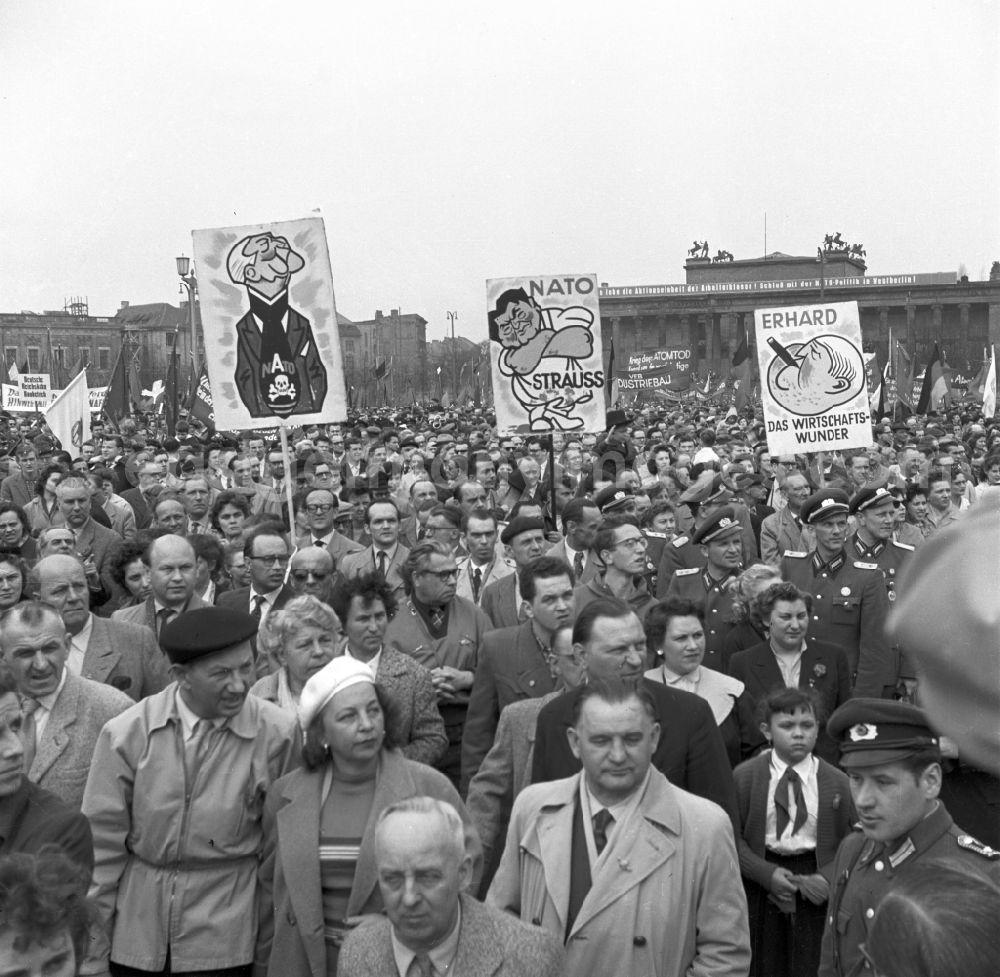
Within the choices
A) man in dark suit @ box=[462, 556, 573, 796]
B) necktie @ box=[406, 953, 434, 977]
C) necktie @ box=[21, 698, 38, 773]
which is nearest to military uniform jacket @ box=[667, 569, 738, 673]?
man in dark suit @ box=[462, 556, 573, 796]

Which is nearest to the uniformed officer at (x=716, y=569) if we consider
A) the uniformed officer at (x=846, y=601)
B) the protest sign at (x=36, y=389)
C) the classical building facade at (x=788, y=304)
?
the uniformed officer at (x=846, y=601)

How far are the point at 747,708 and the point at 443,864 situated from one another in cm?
291

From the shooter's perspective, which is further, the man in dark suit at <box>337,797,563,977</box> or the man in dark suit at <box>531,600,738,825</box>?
the man in dark suit at <box>531,600,738,825</box>

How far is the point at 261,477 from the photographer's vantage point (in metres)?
17.6

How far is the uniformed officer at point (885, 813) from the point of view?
3717mm

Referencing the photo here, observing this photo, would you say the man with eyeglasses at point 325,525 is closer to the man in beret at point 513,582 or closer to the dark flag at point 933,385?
the man in beret at point 513,582

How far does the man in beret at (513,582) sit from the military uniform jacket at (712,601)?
2.66 feet

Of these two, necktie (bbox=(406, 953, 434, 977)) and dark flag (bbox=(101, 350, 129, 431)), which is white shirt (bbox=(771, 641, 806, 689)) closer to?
necktie (bbox=(406, 953, 434, 977))

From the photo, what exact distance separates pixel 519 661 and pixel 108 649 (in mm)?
1778

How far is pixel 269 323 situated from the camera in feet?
29.6

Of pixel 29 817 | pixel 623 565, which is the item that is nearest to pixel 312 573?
pixel 623 565

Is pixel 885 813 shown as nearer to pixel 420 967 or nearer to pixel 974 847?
pixel 974 847

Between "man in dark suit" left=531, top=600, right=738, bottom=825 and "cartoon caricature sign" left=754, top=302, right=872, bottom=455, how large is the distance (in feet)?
28.7

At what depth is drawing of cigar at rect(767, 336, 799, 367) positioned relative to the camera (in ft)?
44.9
